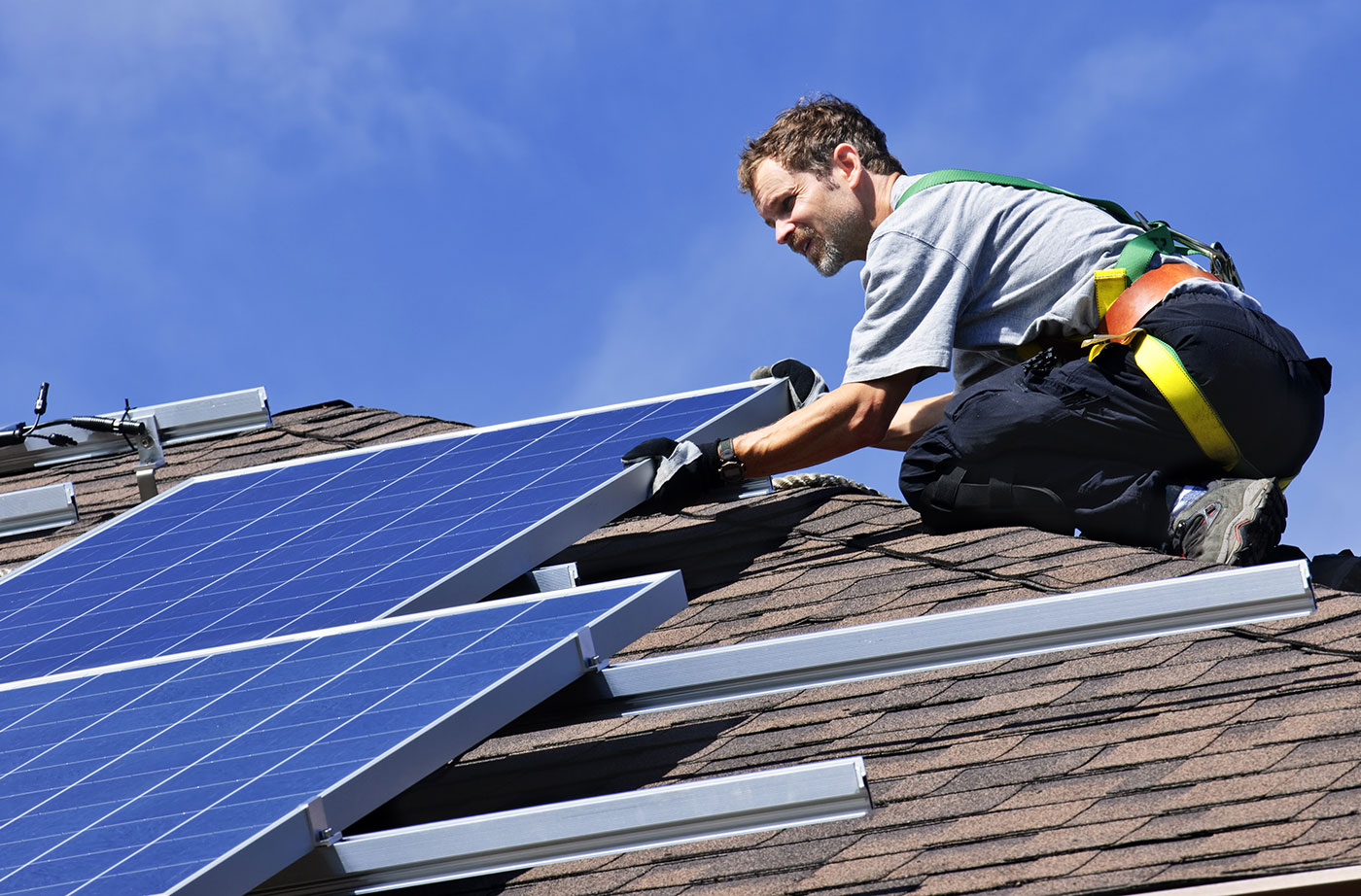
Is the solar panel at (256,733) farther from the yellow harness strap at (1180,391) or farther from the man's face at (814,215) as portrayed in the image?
the man's face at (814,215)

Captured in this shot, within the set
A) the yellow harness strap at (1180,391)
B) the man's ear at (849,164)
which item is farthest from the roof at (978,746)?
the man's ear at (849,164)

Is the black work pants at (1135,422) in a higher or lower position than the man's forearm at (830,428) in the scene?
lower

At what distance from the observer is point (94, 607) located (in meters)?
6.00

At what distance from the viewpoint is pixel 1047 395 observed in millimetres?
5793

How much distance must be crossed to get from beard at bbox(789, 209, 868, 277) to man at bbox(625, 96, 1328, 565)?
0.82ft

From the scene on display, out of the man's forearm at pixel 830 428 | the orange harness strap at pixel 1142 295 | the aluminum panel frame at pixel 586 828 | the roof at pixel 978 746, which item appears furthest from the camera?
the man's forearm at pixel 830 428

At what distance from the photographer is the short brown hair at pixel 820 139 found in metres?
6.71

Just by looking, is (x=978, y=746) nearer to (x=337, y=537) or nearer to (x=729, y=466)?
(x=729, y=466)

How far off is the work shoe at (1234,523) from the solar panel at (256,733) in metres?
1.95

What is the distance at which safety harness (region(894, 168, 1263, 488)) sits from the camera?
18.2 feet

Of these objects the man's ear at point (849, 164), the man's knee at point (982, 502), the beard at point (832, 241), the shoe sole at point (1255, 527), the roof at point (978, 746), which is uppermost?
the man's ear at point (849, 164)

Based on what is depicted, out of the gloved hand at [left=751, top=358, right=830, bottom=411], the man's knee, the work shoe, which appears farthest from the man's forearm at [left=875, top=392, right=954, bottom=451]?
the work shoe

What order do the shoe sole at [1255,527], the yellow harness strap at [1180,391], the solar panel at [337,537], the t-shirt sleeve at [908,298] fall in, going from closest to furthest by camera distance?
1. the shoe sole at [1255,527]
2. the solar panel at [337,537]
3. the yellow harness strap at [1180,391]
4. the t-shirt sleeve at [908,298]

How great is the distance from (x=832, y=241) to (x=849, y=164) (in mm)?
321
